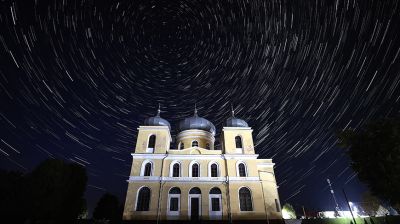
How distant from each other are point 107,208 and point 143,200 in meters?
13.1

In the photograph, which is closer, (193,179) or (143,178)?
(143,178)

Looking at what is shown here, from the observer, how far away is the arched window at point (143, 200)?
2542cm

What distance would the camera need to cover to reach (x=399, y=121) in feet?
50.3

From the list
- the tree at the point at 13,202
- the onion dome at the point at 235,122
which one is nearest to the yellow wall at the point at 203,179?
the onion dome at the point at 235,122

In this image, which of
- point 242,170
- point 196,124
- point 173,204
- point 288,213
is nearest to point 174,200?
point 173,204

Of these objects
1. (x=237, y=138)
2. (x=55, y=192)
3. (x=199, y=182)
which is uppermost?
(x=237, y=138)

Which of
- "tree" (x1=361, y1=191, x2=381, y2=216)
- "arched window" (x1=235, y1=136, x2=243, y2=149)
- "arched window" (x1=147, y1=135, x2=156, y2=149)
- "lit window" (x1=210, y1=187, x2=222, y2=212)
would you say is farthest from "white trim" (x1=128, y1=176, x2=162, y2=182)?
"tree" (x1=361, y1=191, x2=381, y2=216)

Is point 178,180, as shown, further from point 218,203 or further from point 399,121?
point 399,121

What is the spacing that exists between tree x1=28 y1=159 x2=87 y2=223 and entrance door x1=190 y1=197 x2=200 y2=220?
11.7m

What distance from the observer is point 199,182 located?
27422 mm

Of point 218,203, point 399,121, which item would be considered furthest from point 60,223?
point 399,121

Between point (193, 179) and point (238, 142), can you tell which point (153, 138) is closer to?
point (193, 179)

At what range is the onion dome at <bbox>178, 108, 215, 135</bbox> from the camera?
3512cm

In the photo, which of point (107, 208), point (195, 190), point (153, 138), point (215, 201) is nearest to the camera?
Result: point (215, 201)
